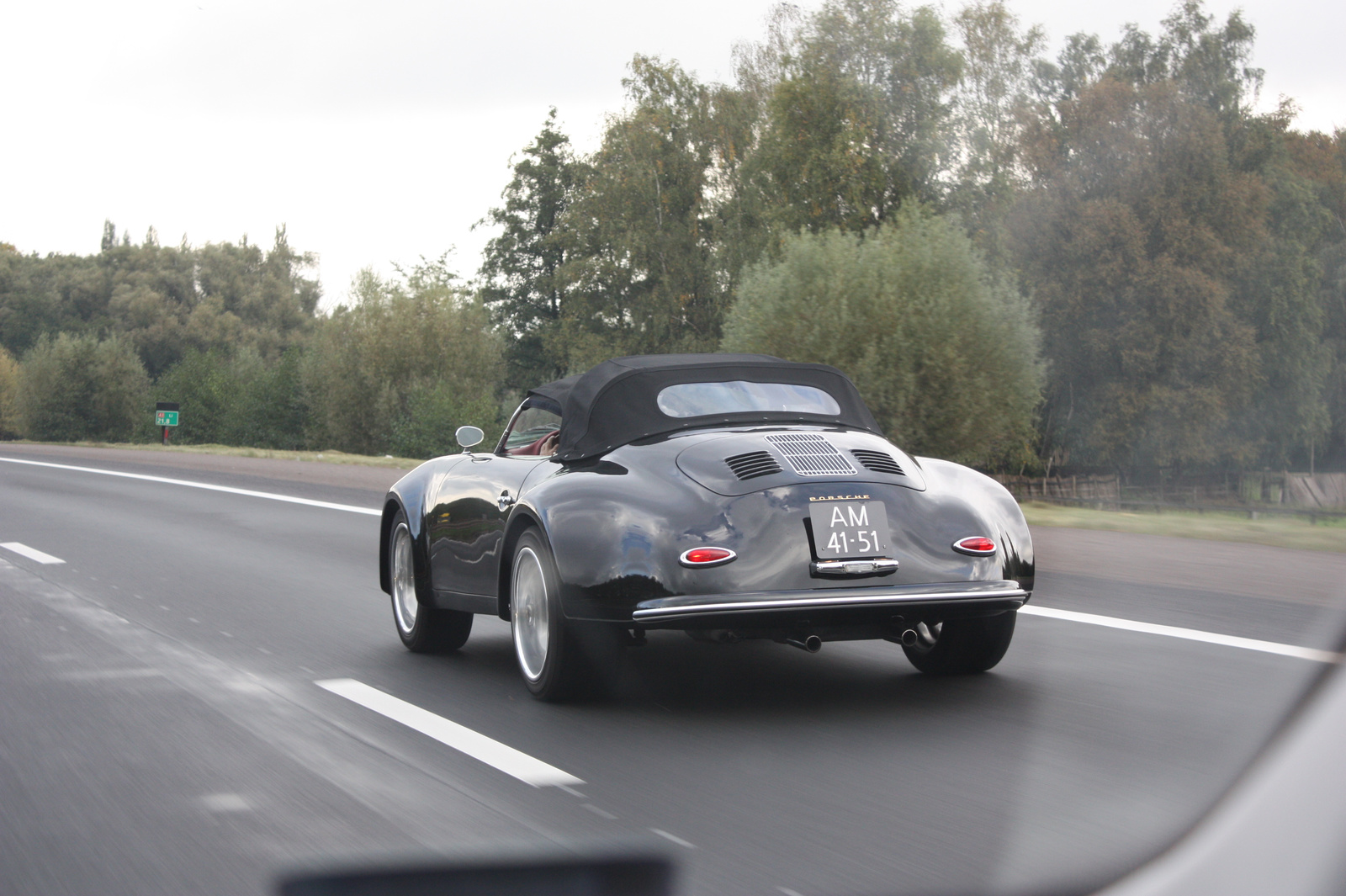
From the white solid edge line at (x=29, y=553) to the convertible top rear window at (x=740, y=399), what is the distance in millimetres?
8349

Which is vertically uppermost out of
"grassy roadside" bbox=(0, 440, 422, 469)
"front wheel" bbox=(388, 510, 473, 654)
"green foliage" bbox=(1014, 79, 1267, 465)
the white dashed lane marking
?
"green foliage" bbox=(1014, 79, 1267, 465)

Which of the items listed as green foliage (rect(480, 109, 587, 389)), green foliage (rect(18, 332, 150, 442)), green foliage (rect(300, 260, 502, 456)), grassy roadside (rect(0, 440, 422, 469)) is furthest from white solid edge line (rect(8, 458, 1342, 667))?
green foliage (rect(18, 332, 150, 442))

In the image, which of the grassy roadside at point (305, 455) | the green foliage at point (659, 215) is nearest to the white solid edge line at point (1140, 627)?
the grassy roadside at point (305, 455)

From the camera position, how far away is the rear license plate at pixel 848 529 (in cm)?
543

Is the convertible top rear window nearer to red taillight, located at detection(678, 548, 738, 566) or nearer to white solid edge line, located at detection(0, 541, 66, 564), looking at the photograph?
red taillight, located at detection(678, 548, 738, 566)

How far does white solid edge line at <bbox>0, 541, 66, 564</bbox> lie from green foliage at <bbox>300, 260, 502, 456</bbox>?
41.1 meters

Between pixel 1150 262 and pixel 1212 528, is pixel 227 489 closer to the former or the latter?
pixel 1212 528

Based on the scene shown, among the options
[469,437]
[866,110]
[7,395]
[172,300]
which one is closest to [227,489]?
[469,437]

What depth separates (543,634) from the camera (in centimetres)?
612

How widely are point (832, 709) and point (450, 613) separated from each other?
108 inches

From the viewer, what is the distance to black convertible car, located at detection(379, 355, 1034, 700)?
17.7ft

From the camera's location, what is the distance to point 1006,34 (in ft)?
157

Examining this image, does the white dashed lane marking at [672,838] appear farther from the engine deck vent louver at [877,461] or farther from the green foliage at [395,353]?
the green foliage at [395,353]

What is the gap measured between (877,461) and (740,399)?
915 millimetres
